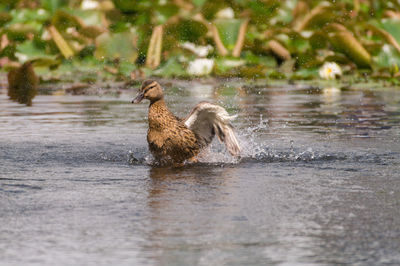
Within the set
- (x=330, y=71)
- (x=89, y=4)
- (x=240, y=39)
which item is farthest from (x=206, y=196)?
(x=89, y=4)

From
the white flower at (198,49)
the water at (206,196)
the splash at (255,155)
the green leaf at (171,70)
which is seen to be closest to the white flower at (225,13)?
the white flower at (198,49)

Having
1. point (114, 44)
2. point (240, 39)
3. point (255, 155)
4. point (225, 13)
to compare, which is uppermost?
point (225, 13)

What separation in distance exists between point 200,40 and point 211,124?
10.0 m

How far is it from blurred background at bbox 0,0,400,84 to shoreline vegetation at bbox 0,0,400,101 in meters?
0.02

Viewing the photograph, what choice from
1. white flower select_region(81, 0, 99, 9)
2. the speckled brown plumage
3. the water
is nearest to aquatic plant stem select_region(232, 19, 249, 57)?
white flower select_region(81, 0, 99, 9)

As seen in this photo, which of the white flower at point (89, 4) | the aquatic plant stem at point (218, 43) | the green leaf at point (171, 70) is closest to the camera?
the green leaf at point (171, 70)

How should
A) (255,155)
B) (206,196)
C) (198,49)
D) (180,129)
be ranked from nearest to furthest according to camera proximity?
(206,196)
(180,129)
(255,155)
(198,49)

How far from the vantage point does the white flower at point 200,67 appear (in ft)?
58.2

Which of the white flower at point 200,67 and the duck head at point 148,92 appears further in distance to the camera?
the white flower at point 200,67

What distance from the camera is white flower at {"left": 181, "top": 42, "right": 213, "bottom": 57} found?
18.1 metres

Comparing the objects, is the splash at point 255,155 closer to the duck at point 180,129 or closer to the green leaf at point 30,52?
the duck at point 180,129

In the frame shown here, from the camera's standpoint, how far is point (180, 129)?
8.49 meters

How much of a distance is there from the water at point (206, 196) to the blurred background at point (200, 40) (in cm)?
577

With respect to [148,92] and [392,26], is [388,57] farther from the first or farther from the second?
[148,92]
